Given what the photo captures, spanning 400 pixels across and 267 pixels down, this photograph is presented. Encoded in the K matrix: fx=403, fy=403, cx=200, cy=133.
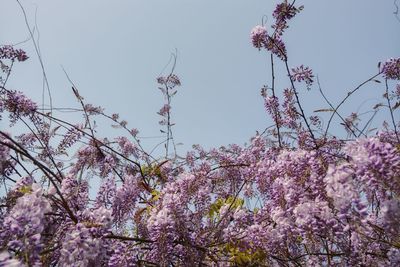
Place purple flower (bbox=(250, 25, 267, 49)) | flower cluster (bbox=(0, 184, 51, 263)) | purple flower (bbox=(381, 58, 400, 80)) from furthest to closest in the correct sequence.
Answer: purple flower (bbox=(250, 25, 267, 49)) < purple flower (bbox=(381, 58, 400, 80)) < flower cluster (bbox=(0, 184, 51, 263))

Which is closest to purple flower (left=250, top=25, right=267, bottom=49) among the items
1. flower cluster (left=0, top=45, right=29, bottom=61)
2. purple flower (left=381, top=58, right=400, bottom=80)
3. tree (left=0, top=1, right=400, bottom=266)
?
tree (left=0, top=1, right=400, bottom=266)

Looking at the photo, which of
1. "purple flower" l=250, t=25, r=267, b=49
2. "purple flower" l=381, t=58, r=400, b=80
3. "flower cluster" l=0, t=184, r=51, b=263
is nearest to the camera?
"flower cluster" l=0, t=184, r=51, b=263

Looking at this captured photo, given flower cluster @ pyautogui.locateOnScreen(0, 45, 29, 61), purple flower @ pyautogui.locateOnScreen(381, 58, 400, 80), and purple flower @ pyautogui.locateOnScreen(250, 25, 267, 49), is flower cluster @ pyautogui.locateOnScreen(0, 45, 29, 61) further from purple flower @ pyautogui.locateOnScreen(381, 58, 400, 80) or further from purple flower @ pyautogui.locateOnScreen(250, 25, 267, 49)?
purple flower @ pyautogui.locateOnScreen(381, 58, 400, 80)

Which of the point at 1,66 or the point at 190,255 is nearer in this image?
the point at 190,255

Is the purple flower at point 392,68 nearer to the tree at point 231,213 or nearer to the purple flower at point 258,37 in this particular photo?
the tree at point 231,213

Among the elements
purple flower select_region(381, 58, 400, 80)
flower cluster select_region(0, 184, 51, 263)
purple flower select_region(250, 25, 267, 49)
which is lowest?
flower cluster select_region(0, 184, 51, 263)

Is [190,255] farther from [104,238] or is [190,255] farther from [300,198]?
[300,198]

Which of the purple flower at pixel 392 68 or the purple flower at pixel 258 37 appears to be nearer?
the purple flower at pixel 392 68

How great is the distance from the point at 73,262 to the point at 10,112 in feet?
9.65

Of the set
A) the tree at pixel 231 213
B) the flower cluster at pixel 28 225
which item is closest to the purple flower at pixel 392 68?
the tree at pixel 231 213

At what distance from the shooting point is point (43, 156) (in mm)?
4930

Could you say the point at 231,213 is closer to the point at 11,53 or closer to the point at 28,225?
the point at 28,225

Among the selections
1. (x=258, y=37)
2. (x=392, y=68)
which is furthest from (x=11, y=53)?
(x=392, y=68)

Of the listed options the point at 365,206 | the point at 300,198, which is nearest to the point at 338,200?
the point at 365,206
